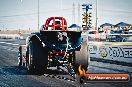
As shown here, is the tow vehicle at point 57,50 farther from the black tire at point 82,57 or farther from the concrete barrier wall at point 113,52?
the concrete barrier wall at point 113,52

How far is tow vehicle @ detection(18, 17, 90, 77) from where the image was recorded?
8.59 m

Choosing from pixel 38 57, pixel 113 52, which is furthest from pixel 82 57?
pixel 113 52

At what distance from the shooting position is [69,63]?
8.90 meters

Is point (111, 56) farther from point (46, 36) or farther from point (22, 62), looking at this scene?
point (46, 36)

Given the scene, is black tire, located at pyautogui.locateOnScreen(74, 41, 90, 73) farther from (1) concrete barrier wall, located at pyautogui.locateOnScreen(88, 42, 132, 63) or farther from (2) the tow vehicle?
(1) concrete barrier wall, located at pyautogui.locateOnScreen(88, 42, 132, 63)

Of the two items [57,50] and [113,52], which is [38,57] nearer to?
[57,50]

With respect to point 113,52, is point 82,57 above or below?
above

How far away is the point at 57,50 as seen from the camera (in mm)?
8531

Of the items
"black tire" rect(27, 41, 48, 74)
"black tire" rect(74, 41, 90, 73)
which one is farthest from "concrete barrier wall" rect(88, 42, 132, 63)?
"black tire" rect(27, 41, 48, 74)

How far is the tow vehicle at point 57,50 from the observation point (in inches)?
338

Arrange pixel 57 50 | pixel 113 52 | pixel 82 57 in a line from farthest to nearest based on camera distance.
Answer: pixel 113 52 → pixel 82 57 → pixel 57 50

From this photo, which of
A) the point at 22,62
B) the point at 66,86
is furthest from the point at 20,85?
the point at 22,62

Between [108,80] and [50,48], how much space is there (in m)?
2.15

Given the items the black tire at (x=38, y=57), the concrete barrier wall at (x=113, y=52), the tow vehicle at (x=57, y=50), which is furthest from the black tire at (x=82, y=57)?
the concrete barrier wall at (x=113, y=52)
